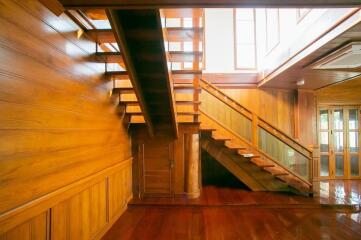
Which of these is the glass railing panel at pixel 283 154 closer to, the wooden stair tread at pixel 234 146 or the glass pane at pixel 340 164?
the wooden stair tread at pixel 234 146

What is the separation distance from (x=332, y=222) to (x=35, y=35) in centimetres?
448

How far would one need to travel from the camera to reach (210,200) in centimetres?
439

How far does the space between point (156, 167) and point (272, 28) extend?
4.21 m

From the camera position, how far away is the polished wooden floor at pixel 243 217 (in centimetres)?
315

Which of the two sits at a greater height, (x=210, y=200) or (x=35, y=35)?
(x=35, y=35)

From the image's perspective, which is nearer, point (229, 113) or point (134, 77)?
point (134, 77)

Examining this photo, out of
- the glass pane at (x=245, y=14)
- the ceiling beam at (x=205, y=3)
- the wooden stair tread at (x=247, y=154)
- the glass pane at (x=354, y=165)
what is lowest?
the glass pane at (x=354, y=165)

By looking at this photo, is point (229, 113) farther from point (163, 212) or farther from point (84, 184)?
point (84, 184)

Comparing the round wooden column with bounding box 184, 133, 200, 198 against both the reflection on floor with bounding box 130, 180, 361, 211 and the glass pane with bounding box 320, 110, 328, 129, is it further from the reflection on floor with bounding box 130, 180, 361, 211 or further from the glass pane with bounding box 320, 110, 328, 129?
the glass pane with bounding box 320, 110, 328, 129

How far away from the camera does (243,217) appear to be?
12.3 feet

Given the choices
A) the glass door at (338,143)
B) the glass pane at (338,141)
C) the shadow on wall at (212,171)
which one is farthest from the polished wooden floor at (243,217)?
the glass pane at (338,141)

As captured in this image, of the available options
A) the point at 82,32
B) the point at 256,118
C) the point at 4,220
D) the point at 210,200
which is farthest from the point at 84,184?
the point at 256,118

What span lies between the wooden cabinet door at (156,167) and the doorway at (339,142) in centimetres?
446

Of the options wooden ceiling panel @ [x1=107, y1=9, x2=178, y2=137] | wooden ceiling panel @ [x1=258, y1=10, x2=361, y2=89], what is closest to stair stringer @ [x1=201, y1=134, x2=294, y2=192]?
wooden ceiling panel @ [x1=107, y1=9, x2=178, y2=137]
